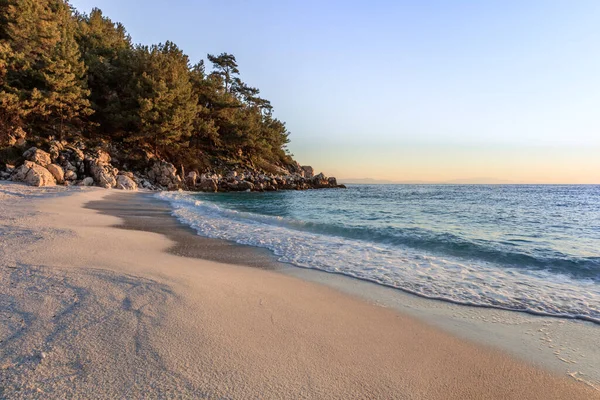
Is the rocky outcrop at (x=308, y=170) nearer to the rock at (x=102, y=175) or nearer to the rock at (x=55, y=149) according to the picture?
the rock at (x=102, y=175)

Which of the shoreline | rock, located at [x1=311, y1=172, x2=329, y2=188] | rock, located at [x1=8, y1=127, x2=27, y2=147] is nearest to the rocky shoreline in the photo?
rock, located at [x1=8, y1=127, x2=27, y2=147]

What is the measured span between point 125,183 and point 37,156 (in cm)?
547

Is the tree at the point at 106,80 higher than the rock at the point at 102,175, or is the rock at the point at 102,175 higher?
the tree at the point at 106,80

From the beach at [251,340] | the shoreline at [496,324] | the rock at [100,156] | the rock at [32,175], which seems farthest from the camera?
the rock at [100,156]

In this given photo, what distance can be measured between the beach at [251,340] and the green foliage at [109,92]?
2545 centimetres

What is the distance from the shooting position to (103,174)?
79.3 feet

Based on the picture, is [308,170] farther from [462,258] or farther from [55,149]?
[462,258]

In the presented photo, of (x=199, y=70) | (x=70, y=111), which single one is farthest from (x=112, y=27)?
(x=70, y=111)

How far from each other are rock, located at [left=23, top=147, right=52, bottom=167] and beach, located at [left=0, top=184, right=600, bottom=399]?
805 inches

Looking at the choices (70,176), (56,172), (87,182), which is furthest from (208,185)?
(56,172)

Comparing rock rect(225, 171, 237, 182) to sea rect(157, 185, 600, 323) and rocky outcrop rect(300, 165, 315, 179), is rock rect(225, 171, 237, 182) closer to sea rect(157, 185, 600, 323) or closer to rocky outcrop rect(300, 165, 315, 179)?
sea rect(157, 185, 600, 323)

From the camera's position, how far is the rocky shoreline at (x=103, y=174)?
783 inches

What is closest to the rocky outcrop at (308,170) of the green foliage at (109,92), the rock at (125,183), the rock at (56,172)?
the green foliage at (109,92)

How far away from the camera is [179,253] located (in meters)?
6.41
